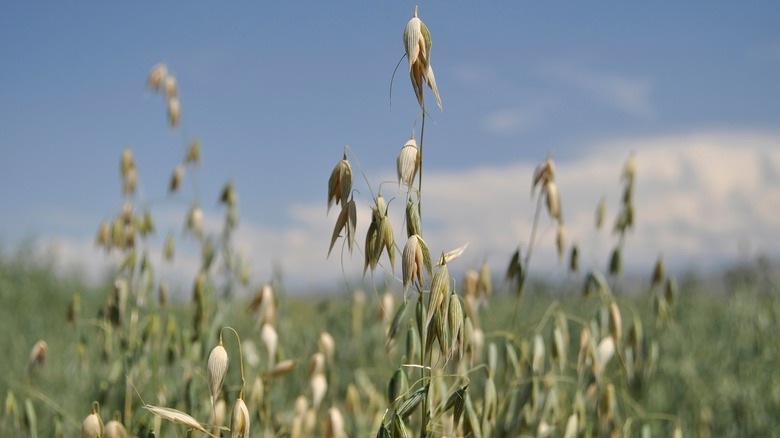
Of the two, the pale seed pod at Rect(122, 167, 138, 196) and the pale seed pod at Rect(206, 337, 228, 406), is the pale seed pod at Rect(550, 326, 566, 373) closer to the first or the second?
the pale seed pod at Rect(206, 337, 228, 406)

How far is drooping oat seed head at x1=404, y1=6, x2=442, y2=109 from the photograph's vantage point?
4.31ft

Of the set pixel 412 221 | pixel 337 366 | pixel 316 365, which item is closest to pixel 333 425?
pixel 316 365

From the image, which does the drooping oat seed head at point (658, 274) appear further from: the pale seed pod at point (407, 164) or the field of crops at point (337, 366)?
the pale seed pod at point (407, 164)

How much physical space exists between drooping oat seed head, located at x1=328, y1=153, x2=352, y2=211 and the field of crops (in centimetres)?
37

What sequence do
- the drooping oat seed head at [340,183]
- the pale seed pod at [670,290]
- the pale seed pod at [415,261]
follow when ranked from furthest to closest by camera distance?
the pale seed pod at [670,290] < the drooping oat seed head at [340,183] < the pale seed pod at [415,261]

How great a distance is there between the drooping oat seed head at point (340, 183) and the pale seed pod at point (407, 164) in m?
0.10

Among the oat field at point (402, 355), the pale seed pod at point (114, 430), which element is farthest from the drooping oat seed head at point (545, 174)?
the pale seed pod at point (114, 430)

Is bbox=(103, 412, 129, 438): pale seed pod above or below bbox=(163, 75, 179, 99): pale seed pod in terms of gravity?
below

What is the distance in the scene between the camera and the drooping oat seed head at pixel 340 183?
143 centimetres

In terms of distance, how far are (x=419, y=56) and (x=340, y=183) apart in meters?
0.25

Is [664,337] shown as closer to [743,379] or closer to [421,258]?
[743,379]

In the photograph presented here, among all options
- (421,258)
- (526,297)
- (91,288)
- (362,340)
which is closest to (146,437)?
(421,258)

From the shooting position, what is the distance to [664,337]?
5059 mm

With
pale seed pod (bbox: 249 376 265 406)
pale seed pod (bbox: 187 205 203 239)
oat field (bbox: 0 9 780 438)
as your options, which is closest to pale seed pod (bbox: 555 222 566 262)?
oat field (bbox: 0 9 780 438)
